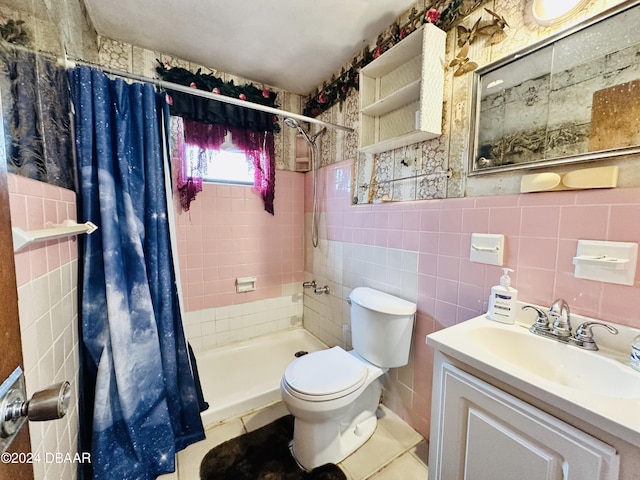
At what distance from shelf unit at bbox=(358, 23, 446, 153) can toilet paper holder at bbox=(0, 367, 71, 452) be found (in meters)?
1.42

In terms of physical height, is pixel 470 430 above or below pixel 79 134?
below

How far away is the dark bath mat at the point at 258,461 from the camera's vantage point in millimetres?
1213

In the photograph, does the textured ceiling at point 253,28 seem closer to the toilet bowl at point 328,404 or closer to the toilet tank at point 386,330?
the toilet tank at point 386,330

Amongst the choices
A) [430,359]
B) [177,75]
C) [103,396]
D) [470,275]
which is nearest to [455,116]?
[470,275]

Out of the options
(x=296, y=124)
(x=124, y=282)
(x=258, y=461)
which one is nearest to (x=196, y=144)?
(x=296, y=124)

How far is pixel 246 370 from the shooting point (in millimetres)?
1988

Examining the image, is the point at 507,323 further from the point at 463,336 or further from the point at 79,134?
the point at 79,134

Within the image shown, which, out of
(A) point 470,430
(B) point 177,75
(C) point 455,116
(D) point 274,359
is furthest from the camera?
(D) point 274,359

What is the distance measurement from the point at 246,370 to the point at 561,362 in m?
1.86

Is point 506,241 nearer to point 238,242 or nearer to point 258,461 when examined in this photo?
point 258,461

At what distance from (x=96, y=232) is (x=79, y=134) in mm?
420

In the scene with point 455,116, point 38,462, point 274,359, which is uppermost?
point 455,116

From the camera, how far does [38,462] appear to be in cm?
69

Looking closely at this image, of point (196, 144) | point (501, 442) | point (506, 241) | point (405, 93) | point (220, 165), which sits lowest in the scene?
point (501, 442)
